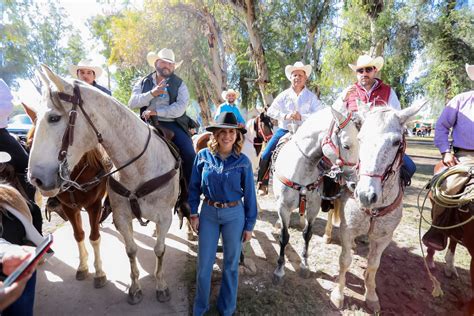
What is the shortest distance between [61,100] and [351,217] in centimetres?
303

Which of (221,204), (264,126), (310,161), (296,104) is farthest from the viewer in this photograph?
(264,126)

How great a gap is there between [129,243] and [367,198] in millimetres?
2635

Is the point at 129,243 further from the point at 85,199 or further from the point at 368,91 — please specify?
the point at 368,91

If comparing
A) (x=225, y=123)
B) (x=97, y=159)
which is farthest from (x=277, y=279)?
(x=97, y=159)

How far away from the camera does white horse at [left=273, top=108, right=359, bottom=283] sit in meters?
2.75

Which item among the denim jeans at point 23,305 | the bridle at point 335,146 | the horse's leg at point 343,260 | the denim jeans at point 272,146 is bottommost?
the horse's leg at point 343,260

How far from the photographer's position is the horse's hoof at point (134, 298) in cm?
296

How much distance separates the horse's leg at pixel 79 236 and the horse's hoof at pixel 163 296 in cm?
119

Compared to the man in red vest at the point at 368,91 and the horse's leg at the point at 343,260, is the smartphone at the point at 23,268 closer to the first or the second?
the horse's leg at the point at 343,260

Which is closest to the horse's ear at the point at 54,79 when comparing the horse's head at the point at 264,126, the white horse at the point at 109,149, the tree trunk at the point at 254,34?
the white horse at the point at 109,149

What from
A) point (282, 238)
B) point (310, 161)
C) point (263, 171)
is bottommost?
point (282, 238)

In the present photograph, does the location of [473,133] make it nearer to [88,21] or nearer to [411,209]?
[411,209]

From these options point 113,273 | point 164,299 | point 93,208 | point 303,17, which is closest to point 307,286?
point 164,299

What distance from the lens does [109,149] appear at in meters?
2.37
